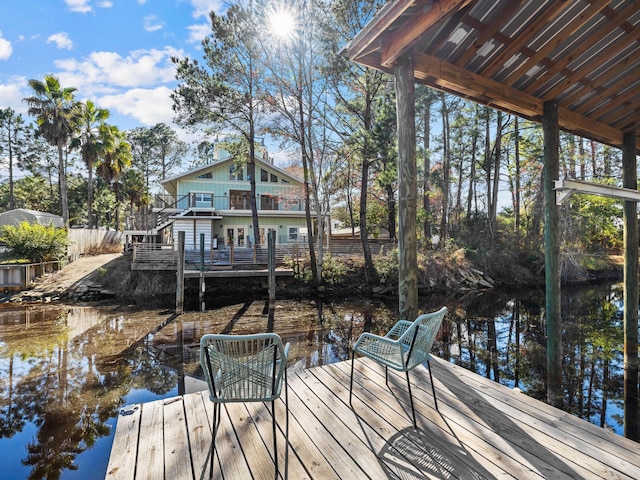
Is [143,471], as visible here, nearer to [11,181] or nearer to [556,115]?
[556,115]

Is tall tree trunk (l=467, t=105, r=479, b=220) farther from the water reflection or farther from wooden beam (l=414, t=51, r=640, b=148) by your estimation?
wooden beam (l=414, t=51, r=640, b=148)

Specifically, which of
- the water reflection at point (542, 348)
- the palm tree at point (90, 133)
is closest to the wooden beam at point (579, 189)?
the water reflection at point (542, 348)

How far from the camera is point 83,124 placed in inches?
727

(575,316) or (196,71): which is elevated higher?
(196,71)

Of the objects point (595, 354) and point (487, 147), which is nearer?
point (595, 354)

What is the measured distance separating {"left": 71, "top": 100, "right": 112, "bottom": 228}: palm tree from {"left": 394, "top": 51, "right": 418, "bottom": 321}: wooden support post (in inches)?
858

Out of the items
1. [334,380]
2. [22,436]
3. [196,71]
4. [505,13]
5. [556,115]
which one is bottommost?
[22,436]

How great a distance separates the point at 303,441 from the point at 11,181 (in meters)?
36.8

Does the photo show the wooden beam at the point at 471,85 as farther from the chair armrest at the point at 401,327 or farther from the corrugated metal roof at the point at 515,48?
Answer: the chair armrest at the point at 401,327

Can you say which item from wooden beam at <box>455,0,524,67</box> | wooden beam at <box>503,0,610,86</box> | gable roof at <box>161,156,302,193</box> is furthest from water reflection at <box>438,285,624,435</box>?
gable roof at <box>161,156,302,193</box>

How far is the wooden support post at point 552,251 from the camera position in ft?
12.2

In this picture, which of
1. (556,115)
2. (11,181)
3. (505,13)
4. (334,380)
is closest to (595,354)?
(556,115)

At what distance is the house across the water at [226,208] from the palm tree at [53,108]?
6090 millimetres

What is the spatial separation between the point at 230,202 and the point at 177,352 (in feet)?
42.3
